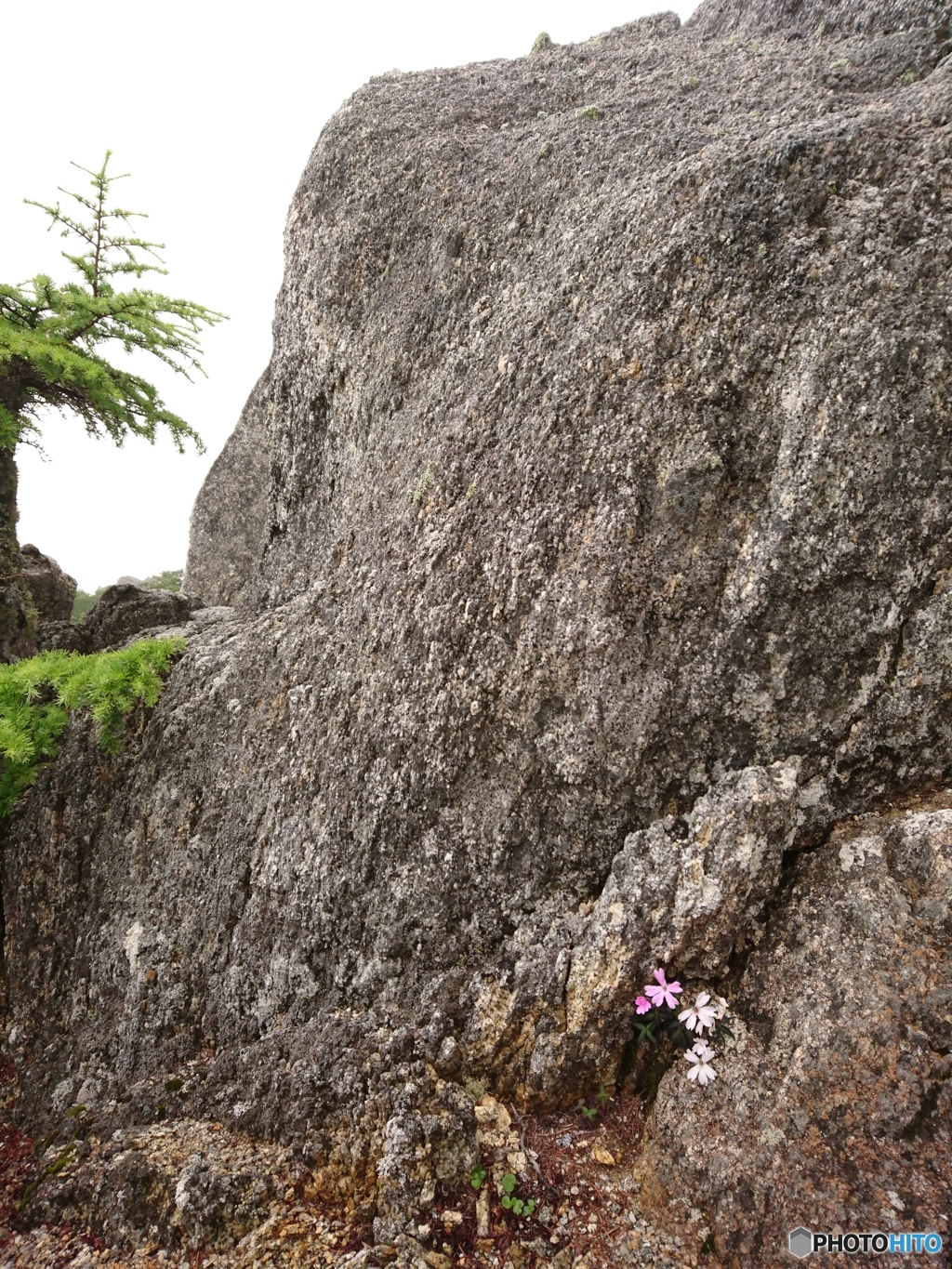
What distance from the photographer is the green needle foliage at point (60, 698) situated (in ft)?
29.6

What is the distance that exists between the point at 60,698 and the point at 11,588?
464 cm

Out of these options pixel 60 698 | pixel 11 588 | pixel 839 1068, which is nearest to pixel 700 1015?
pixel 839 1068

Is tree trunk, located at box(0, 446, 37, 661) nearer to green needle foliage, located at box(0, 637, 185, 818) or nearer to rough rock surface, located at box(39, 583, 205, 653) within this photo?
rough rock surface, located at box(39, 583, 205, 653)

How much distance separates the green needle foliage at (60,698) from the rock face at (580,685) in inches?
12.0

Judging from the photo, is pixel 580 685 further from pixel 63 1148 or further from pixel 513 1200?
pixel 63 1148

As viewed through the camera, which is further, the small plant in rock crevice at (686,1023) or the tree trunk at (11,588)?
the tree trunk at (11,588)

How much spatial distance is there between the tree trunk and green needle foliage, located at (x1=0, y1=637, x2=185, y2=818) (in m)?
3.28

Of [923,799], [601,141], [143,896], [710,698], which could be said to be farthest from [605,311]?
[143,896]

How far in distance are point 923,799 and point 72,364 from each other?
12799mm

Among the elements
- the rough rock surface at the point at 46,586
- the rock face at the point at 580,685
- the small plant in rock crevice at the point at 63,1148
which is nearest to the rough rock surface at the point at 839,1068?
the rock face at the point at 580,685

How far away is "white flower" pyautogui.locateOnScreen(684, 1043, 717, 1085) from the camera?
16.4ft

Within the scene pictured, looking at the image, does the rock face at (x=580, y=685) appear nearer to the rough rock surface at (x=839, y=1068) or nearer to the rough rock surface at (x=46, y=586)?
the rough rock surface at (x=839, y=1068)

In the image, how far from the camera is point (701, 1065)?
5.05 meters

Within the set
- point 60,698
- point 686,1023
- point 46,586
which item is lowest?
point 686,1023
